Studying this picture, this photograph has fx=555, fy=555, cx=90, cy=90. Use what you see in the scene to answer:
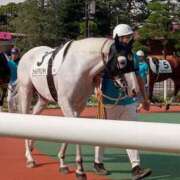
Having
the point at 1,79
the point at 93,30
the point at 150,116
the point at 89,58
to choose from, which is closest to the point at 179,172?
the point at 89,58

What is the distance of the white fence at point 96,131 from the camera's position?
1587 mm

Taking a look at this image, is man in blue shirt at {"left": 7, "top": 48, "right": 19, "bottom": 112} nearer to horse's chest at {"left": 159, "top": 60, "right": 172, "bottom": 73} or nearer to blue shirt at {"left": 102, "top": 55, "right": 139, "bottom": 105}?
blue shirt at {"left": 102, "top": 55, "right": 139, "bottom": 105}

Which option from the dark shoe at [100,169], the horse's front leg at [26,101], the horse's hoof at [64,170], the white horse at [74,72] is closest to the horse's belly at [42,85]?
the white horse at [74,72]

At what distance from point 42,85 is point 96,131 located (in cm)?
544

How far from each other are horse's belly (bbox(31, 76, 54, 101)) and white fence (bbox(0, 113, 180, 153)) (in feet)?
16.5

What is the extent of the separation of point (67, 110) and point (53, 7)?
2996 cm

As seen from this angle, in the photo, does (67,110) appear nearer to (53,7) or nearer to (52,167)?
(52,167)

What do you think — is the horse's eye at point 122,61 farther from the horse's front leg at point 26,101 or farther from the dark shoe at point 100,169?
the horse's front leg at point 26,101

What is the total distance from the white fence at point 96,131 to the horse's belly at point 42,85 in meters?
5.02

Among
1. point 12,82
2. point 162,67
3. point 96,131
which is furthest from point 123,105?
point 162,67

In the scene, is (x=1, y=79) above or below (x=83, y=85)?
below

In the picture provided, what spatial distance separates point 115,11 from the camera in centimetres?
4281

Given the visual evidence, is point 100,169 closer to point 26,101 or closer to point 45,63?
point 45,63

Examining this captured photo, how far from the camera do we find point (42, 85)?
7.07 meters
